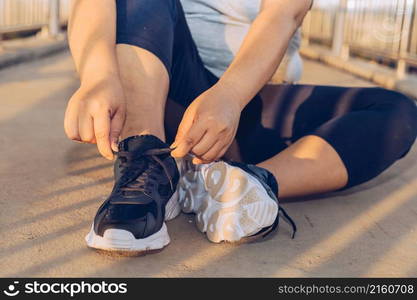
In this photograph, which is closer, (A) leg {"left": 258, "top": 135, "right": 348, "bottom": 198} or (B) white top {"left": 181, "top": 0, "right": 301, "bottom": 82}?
(A) leg {"left": 258, "top": 135, "right": 348, "bottom": 198}

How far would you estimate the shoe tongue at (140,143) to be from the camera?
1.44 meters

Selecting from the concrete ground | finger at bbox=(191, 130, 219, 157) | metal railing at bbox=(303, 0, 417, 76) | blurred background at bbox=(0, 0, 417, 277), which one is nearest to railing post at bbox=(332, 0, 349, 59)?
metal railing at bbox=(303, 0, 417, 76)

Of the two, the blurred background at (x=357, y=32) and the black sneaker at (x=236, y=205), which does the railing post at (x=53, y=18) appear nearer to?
the blurred background at (x=357, y=32)

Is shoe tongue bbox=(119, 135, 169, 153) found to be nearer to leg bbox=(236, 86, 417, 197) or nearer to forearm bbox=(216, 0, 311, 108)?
forearm bbox=(216, 0, 311, 108)

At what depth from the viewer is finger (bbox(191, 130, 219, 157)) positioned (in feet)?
4.35

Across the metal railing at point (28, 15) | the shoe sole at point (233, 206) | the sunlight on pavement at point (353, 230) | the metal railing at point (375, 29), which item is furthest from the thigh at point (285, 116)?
the metal railing at point (28, 15)

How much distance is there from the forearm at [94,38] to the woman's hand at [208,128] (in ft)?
0.74

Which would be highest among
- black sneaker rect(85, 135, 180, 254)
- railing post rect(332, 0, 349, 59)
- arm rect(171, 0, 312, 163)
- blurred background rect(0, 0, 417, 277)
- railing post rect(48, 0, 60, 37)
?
arm rect(171, 0, 312, 163)

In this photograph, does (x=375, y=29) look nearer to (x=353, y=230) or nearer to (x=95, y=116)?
(x=353, y=230)

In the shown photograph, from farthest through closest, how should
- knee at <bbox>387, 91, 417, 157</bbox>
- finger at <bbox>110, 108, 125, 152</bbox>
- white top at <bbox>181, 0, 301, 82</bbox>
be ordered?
white top at <bbox>181, 0, 301, 82</bbox> → knee at <bbox>387, 91, 417, 157</bbox> → finger at <bbox>110, 108, 125, 152</bbox>

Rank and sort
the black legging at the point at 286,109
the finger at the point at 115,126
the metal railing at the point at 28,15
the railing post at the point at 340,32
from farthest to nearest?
the railing post at the point at 340,32 → the metal railing at the point at 28,15 → the black legging at the point at 286,109 → the finger at the point at 115,126

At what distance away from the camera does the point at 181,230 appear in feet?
5.02

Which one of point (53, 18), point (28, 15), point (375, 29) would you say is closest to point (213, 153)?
point (375, 29)

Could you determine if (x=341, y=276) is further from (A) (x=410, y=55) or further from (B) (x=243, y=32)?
(A) (x=410, y=55)
